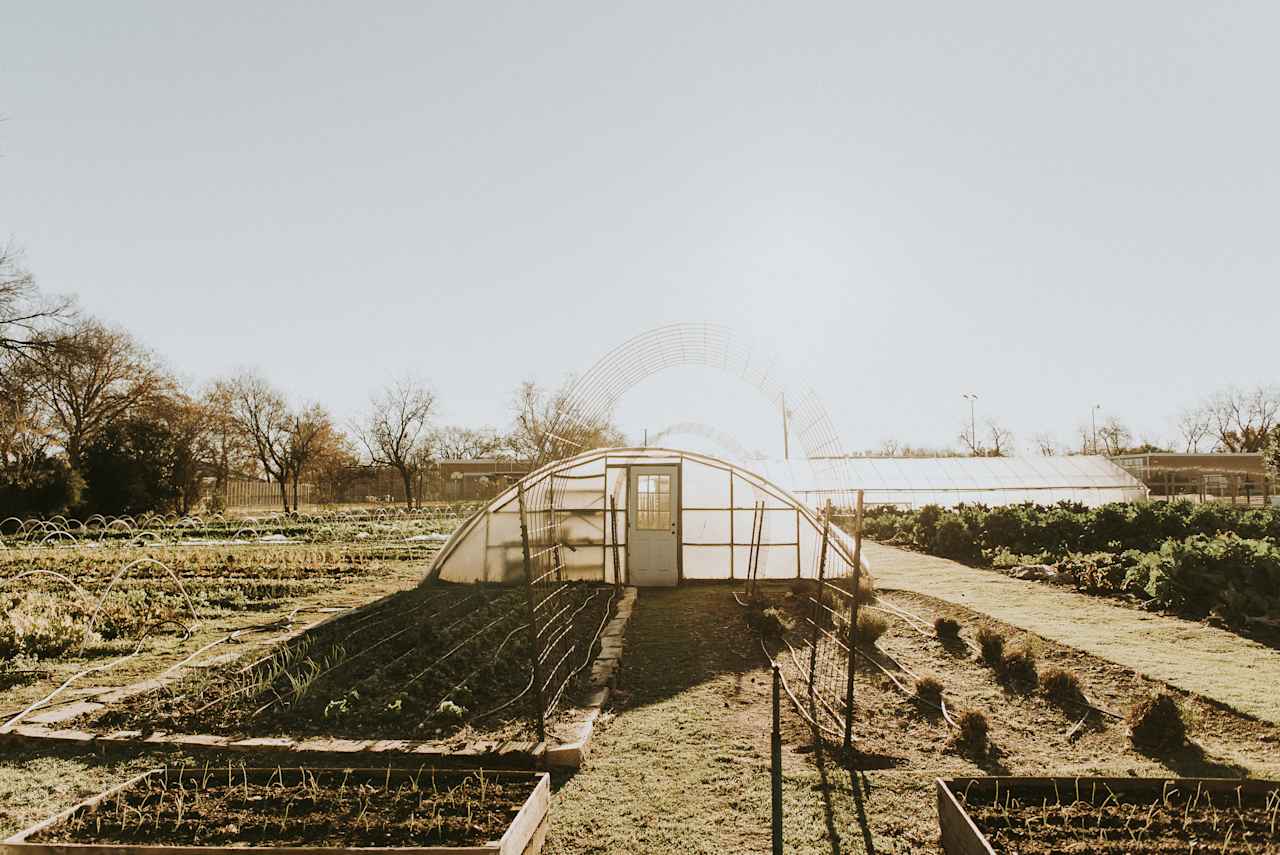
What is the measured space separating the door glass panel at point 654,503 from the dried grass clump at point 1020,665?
262 inches

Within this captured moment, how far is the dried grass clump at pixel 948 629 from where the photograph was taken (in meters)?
8.41

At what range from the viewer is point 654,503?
13.2 m

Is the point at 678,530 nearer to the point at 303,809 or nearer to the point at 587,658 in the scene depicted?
the point at 587,658

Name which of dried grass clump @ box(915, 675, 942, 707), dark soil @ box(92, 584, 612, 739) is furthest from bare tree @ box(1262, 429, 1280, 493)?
dark soil @ box(92, 584, 612, 739)

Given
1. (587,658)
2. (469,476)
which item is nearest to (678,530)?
(587,658)

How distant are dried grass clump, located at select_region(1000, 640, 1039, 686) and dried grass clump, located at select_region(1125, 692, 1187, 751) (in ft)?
5.32

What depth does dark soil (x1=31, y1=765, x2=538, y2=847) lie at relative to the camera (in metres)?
3.54

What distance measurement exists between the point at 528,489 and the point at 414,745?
5.95 metres

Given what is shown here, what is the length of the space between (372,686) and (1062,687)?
566cm

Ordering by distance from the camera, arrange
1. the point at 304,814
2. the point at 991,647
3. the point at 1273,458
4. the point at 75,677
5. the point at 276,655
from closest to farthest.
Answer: the point at 304,814, the point at 75,677, the point at 276,655, the point at 991,647, the point at 1273,458

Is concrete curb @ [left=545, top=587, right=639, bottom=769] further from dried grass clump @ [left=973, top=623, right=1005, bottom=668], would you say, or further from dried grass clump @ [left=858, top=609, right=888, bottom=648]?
dried grass clump @ [left=973, top=623, right=1005, bottom=668]

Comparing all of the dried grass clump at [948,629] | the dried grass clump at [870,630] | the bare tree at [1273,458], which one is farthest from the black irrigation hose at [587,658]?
the bare tree at [1273,458]

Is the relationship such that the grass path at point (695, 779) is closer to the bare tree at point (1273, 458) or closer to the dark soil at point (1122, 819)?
the dark soil at point (1122, 819)

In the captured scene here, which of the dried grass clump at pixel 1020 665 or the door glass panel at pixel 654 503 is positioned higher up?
the door glass panel at pixel 654 503
